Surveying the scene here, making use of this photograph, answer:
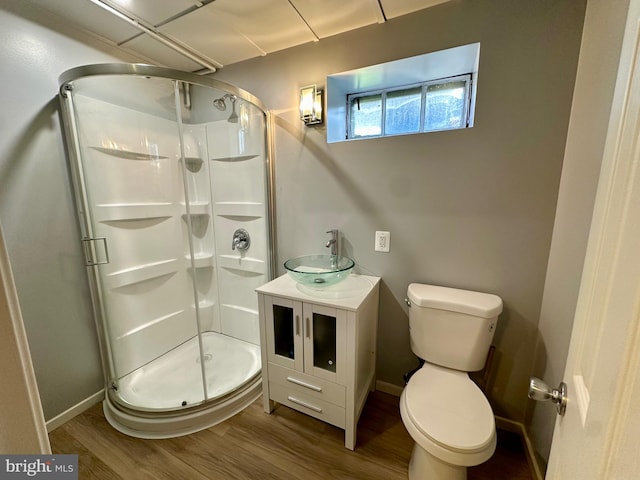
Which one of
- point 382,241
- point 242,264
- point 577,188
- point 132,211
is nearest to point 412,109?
point 382,241

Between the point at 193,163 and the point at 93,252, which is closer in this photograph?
the point at 93,252

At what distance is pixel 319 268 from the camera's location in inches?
69.2

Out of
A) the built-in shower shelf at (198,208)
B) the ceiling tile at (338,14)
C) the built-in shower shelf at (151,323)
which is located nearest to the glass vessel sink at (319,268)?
the built-in shower shelf at (198,208)

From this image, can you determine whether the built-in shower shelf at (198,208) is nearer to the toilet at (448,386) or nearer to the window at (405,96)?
the window at (405,96)

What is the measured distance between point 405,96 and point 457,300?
4.38 ft

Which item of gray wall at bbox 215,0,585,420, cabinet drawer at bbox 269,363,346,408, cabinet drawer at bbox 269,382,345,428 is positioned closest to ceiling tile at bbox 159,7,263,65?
gray wall at bbox 215,0,585,420

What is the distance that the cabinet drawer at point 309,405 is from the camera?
1346mm

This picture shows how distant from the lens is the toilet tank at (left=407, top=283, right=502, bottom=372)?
4.05 ft

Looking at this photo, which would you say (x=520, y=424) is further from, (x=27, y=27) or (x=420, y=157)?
(x=27, y=27)

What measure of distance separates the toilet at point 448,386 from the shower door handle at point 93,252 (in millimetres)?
1901

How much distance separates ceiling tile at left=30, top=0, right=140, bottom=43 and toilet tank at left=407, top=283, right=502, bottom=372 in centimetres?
230

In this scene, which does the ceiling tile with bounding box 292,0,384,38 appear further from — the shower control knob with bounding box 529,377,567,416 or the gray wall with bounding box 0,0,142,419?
the shower control knob with bounding box 529,377,567,416

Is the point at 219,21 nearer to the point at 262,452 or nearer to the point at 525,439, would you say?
the point at 262,452

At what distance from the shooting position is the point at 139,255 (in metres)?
1.80
